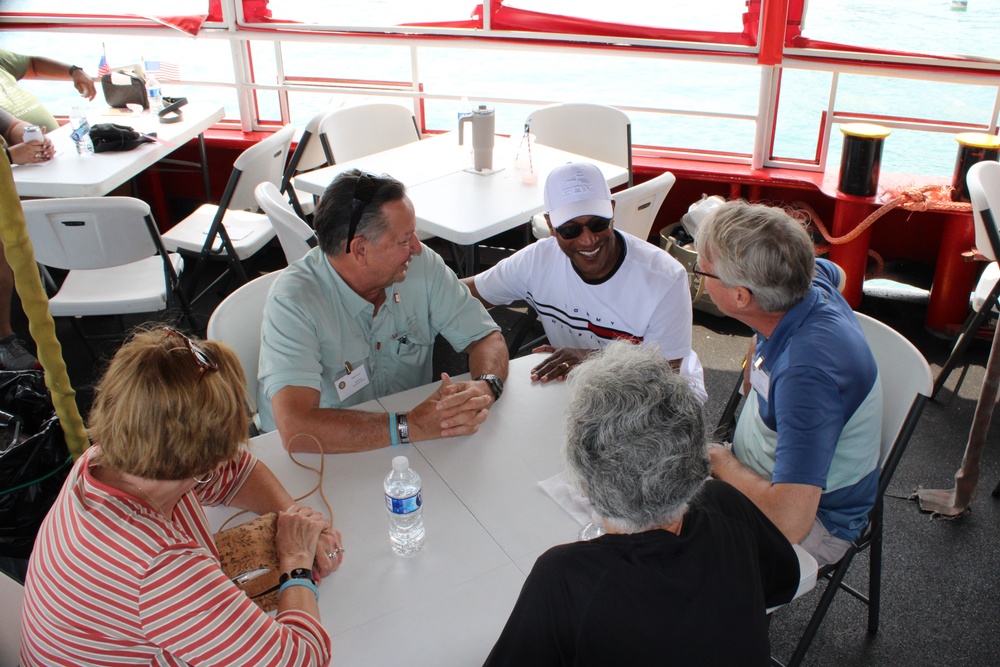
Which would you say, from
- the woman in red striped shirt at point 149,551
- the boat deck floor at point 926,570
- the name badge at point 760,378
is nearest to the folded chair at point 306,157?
the boat deck floor at point 926,570

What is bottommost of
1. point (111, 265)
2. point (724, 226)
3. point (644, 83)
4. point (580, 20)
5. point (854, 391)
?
point (644, 83)

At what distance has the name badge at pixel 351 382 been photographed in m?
2.23

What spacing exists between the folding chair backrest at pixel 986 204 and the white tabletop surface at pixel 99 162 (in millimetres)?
3635

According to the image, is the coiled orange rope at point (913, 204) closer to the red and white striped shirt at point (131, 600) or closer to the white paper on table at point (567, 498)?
the white paper on table at point (567, 498)

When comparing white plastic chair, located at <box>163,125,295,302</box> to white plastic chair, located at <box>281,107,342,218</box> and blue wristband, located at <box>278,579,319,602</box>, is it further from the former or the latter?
blue wristband, located at <box>278,579,319,602</box>

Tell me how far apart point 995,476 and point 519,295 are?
2007 mm

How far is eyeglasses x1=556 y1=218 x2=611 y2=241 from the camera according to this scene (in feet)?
7.79

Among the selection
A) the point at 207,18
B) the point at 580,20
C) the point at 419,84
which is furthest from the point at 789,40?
the point at 207,18

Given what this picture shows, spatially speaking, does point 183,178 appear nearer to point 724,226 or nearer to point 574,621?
point 724,226

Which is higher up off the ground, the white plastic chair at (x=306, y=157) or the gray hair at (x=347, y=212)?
the gray hair at (x=347, y=212)

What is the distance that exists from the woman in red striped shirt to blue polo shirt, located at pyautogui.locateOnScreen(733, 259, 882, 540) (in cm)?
104

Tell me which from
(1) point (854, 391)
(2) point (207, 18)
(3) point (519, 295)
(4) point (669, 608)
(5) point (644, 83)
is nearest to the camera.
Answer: (4) point (669, 608)

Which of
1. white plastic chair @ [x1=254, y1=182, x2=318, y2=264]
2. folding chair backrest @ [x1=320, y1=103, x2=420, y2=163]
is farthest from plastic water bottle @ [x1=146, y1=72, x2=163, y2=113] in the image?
white plastic chair @ [x1=254, y1=182, x2=318, y2=264]

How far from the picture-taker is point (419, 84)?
5.22 metres
